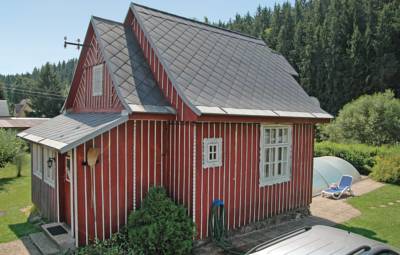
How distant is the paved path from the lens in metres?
7.36

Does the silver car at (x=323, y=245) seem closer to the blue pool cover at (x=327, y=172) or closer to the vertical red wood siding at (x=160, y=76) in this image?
the vertical red wood siding at (x=160, y=76)

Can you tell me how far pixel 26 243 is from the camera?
7285 millimetres

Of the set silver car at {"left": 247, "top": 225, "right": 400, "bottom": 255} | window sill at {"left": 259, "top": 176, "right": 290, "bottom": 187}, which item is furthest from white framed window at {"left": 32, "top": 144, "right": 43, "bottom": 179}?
silver car at {"left": 247, "top": 225, "right": 400, "bottom": 255}

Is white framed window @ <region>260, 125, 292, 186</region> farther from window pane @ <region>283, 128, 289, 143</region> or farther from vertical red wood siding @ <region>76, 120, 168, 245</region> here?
vertical red wood siding @ <region>76, 120, 168, 245</region>

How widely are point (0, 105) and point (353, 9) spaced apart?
154 ft

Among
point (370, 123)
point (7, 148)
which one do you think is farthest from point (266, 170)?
point (370, 123)

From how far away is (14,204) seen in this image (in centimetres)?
1105

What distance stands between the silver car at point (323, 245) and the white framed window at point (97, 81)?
590 centimetres

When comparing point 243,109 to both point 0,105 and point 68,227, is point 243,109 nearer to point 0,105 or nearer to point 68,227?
point 68,227

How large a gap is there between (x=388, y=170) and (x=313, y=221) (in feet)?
28.1

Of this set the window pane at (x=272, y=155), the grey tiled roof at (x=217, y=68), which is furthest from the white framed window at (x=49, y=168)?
the window pane at (x=272, y=155)

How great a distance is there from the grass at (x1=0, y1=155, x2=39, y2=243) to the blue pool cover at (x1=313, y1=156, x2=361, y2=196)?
10.5 m

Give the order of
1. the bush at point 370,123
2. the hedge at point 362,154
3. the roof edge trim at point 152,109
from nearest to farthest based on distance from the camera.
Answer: the roof edge trim at point 152,109 → the hedge at point 362,154 → the bush at point 370,123

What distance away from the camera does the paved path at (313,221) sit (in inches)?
290
